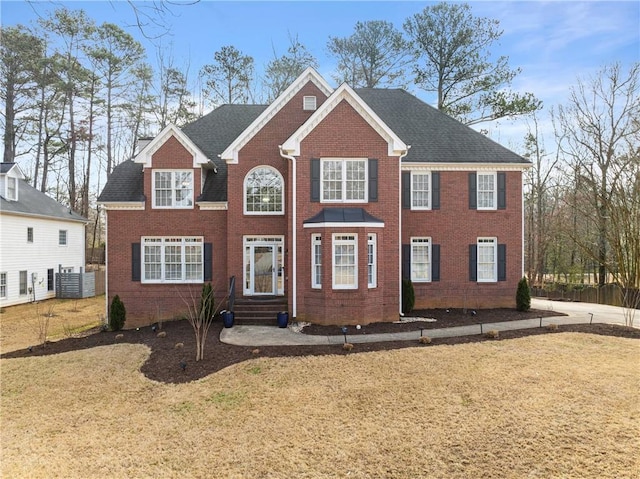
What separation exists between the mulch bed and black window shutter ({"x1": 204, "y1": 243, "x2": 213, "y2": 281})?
204 centimetres

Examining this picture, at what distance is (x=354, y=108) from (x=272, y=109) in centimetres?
340

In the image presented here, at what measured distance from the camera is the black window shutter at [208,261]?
14906mm

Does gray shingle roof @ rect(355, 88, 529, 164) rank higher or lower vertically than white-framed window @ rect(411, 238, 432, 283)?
higher

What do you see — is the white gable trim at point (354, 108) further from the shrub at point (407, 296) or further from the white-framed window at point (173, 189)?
the shrub at point (407, 296)

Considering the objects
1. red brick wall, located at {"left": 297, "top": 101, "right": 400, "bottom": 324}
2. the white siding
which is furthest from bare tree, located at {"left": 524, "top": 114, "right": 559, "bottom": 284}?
the white siding

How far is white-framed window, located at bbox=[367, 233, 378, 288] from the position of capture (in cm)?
1275

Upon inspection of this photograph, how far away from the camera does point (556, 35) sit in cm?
1174

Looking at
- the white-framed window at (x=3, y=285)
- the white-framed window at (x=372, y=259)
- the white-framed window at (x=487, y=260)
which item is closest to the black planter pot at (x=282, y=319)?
the white-framed window at (x=372, y=259)

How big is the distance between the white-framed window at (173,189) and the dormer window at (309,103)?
549 cm

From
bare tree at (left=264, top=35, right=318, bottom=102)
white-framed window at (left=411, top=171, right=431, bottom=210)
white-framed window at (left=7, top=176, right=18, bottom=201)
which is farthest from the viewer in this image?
bare tree at (left=264, top=35, right=318, bottom=102)

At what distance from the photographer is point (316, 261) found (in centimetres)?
1295

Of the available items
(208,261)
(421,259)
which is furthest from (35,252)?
(421,259)

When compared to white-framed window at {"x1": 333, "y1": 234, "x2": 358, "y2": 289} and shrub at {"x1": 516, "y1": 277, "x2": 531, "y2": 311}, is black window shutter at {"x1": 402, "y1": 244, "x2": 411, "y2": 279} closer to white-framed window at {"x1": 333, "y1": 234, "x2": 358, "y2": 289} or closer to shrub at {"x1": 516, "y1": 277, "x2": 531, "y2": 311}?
white-framed window at {"x1": 333, "y1": 234, "x2": 358, "y2": 289}

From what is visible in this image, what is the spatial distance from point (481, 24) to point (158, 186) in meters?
21.5
